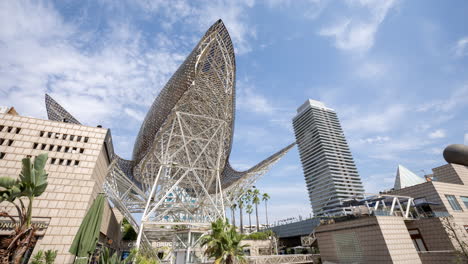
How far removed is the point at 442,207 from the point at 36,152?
35.7 m

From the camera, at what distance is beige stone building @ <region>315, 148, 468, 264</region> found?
15.7m

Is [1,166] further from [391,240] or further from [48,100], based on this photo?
[391,240]

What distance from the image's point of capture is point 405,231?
16.7 metres

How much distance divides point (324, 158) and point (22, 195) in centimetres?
12533

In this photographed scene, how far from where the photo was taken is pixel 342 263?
59.7 ft

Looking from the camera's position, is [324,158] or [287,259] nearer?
[287,259]

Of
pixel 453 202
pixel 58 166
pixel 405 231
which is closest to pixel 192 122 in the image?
pixel 58 166

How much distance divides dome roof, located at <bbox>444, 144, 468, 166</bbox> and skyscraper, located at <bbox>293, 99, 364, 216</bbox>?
76.2 metres

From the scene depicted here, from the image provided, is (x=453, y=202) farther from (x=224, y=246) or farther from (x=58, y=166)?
(x=58, y=166)

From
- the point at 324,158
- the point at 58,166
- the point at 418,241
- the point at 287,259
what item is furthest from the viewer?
the point at 324,158

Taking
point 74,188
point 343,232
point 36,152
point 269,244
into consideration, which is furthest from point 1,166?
point 269,244

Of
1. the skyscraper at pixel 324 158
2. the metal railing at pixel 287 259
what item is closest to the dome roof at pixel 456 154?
the metal railing at pixel 287 259

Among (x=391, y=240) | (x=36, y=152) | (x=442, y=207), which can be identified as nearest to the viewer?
(x=36, y=152)

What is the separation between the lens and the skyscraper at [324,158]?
11012cm
